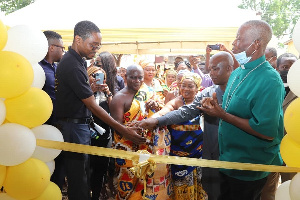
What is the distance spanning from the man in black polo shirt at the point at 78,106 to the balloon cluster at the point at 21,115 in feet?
1.85

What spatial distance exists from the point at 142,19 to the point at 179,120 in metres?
3.53

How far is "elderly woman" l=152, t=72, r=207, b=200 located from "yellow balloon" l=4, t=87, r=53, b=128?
1.41 m

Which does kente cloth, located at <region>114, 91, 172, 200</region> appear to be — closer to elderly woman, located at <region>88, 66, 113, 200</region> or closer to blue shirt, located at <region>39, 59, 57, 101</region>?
elderly woman, located at <region>88, 66, 113, 200</region>

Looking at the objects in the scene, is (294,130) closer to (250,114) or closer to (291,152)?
(291,152)

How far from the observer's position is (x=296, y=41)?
1946 millimetres

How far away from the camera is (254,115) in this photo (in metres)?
2.29

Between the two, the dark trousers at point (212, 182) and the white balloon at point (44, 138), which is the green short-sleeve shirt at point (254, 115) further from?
the white balloon at point (44, 138)

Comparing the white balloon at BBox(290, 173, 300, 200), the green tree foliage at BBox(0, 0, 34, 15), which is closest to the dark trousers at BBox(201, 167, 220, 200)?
the white balloon at BBox(290, 173, 300, 200)

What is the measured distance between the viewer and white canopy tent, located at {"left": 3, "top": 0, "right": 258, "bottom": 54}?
5957 millimetres

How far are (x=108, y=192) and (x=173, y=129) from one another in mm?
1811

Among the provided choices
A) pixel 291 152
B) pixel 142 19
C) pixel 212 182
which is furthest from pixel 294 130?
pixel 142 19

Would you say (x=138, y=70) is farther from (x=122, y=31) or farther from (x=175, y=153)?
(x=122, y=31)

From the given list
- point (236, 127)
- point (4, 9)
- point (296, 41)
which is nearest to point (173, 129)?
point (236, 127)

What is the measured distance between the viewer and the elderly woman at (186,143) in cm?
340
